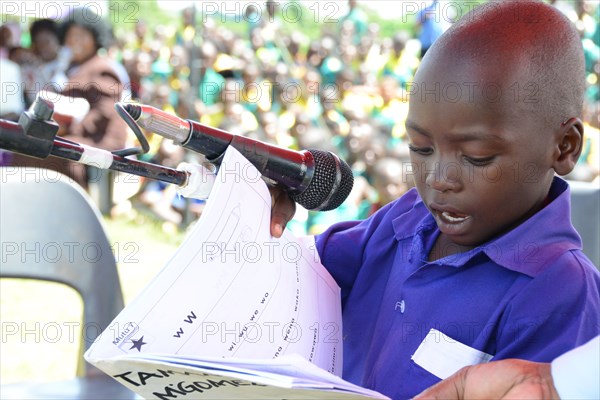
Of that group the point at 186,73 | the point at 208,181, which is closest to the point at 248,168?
the point at 208,181

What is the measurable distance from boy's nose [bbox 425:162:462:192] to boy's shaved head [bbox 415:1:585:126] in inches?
3.4

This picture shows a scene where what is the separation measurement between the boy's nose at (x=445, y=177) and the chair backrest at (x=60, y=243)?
70cm

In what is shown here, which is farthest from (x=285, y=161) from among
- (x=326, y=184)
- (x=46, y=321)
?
(x=46, y=321)

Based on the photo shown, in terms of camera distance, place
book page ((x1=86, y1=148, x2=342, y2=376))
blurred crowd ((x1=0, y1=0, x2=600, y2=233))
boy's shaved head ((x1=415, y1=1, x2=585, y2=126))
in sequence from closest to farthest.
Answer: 1. book page ((x1=86, y1=148, x2=342, y2=376))
2. boy's shaved head ((x1=415, y1=1, x2=585, y2=126))
3. blurred crowd ((x1=0, y1=0, x2=600, y2=233))

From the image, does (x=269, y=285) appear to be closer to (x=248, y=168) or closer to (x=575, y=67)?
(x=248, y=168)

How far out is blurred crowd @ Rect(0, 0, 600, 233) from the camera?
4.31 meters

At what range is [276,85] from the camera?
505cm

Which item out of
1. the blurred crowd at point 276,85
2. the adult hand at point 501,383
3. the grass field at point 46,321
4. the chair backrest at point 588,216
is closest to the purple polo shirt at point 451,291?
the adult hand at point 501,383

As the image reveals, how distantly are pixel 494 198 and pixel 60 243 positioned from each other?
833mm

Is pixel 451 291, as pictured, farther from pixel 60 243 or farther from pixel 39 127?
pixel 60 243

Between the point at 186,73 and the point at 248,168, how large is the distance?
530cm

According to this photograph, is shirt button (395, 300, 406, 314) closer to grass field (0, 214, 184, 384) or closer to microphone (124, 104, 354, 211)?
microphone (124, 104, 354, 211)

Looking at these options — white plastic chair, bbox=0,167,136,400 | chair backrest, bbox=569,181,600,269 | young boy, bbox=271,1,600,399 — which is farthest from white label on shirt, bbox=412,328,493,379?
white plastic chair, bbox=0,167,136,400

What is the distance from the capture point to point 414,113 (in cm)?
86
